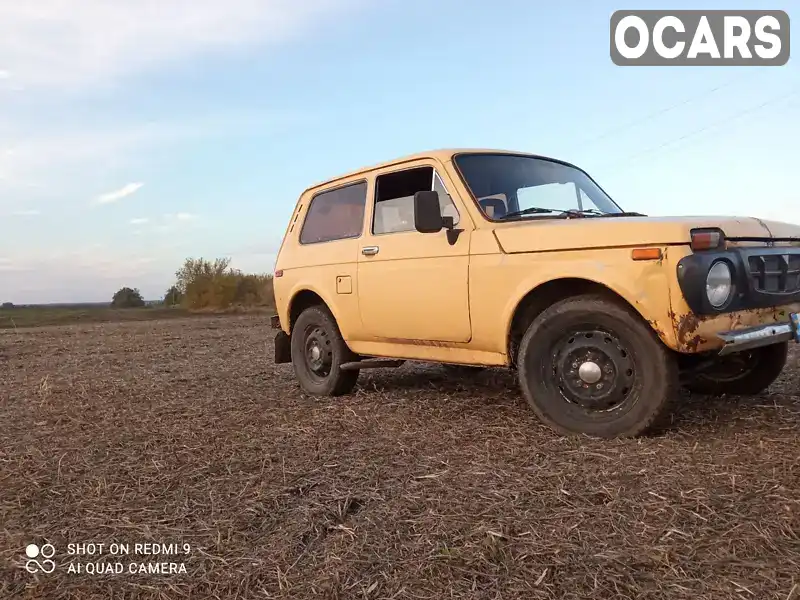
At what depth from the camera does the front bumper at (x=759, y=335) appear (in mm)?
3330

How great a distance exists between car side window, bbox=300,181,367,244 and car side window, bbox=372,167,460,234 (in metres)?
0.19

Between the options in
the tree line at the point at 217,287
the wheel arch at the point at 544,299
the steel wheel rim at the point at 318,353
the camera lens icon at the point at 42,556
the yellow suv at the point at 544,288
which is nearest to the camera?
the camera lens icon at the point at 42,556

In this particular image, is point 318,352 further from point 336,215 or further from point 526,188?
point 526,188

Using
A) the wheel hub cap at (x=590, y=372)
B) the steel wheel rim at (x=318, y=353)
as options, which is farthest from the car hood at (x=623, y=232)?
the steel wheel rim at (x=318, y=353)

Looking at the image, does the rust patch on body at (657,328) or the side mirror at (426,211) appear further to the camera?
the side mirror at (426,211)

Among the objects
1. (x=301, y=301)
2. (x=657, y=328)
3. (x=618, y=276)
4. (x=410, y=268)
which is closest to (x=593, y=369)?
(x=657, y=328)

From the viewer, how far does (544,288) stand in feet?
13.0

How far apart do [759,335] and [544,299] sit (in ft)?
3.94

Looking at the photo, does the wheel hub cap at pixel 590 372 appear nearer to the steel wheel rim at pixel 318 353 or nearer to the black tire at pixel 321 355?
the black tire at pixel 321 355

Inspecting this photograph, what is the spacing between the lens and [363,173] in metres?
5.38

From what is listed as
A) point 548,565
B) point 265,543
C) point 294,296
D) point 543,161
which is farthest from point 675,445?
point 294,296

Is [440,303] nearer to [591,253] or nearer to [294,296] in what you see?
[591,253]

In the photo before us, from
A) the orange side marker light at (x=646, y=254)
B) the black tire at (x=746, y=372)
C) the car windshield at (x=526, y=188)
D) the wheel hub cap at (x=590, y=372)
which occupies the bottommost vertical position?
the black tire at (x=746, y=372)

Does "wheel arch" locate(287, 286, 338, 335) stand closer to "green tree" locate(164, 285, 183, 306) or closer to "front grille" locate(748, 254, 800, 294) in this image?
"front grille" locate(748, 254, 800, 294)
